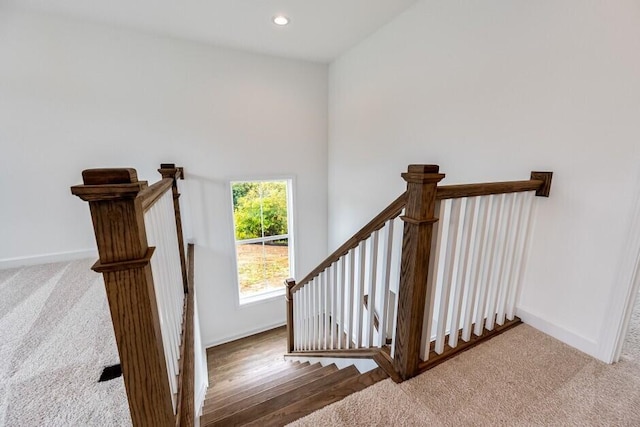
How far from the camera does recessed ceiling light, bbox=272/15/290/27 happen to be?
2451 millimetres

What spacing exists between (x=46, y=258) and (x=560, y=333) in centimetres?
443

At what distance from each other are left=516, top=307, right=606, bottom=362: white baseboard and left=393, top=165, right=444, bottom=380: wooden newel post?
3.00 ft

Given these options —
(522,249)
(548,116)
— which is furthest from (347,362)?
(548,116)

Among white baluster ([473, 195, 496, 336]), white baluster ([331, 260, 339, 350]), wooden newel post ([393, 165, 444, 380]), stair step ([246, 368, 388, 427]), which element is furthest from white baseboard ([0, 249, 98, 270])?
white baluster ([473, 195, 496, 336])

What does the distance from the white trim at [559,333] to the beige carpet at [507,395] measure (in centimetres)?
5

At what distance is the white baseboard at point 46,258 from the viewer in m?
2.56

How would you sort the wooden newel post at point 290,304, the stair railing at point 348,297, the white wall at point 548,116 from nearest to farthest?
the white wall at point 548,116
the stair railing at point 348,297
the wooden newel post at point 290,304

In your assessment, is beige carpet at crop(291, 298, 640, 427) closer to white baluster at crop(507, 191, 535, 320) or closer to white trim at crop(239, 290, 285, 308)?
white baluster at crop(507, 191, 535, 320)

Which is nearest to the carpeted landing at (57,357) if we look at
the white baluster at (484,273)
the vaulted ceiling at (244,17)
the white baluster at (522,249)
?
the white baluster at (484,273)

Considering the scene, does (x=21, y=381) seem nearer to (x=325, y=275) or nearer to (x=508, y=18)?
(x=325, y=275)

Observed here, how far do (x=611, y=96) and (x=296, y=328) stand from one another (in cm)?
300

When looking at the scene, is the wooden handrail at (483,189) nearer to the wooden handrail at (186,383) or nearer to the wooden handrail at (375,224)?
the wooden handrail at (375,224)

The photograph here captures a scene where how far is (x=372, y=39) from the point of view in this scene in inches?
109

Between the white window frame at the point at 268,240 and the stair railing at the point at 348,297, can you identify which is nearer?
the stair railing at the point at 348,297
